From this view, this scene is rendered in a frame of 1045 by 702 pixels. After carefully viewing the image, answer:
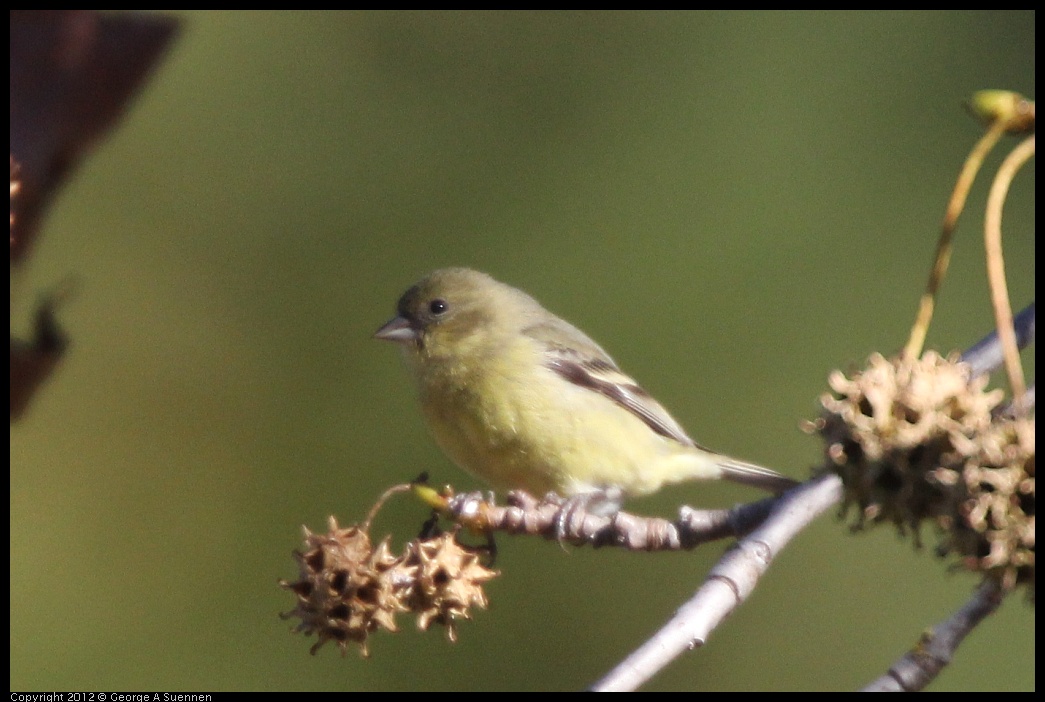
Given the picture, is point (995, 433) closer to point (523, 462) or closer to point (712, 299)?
point (523, 462)

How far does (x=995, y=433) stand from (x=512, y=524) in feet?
3.93

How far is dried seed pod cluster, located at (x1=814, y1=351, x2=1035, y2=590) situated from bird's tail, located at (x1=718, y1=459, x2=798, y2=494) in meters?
2.67

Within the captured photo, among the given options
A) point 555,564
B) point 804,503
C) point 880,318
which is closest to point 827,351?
point 880,318

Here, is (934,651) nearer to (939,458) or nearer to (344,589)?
→ (939,458)

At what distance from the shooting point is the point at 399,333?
4.61 m

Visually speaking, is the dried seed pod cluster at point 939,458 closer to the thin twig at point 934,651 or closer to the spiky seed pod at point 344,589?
the thin twig at point 934,651

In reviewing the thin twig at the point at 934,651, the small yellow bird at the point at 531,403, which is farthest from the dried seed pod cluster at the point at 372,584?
the small yellow bird at the point at 531,403

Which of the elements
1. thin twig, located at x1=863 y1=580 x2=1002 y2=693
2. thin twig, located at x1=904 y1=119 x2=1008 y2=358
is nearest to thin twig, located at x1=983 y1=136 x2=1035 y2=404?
thin twig, located at x1=904 y1=119 x2=1008 y2=358

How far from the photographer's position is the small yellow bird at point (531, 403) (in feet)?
13.2

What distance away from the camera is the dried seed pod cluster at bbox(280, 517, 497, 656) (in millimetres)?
2334

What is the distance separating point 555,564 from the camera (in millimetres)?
5074

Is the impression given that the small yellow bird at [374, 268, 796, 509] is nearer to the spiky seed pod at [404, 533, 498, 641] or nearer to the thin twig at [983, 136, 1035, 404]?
the spiky seed pod at [404, 533, 498, 641]

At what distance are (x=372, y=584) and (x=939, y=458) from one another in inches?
45.8

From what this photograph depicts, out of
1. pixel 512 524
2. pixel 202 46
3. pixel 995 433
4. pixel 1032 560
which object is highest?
pixel 202 46
